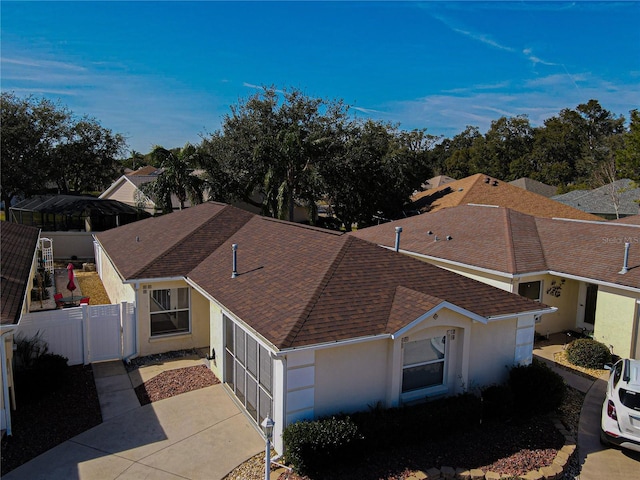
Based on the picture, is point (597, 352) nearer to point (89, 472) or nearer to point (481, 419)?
point (481, 419)

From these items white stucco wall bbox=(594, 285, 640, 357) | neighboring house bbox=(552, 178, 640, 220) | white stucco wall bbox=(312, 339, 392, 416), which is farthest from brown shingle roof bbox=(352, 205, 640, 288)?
neighboring house bbox=(552, 178, 640, 220)

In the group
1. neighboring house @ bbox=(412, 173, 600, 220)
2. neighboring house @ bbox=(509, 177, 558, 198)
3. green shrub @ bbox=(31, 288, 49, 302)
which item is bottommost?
green shrub @ bbox=(31, 288, 49, 302)

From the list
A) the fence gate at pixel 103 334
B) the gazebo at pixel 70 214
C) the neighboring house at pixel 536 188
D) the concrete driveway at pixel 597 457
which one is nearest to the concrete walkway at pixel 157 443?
the fence gate at pixel 103 334

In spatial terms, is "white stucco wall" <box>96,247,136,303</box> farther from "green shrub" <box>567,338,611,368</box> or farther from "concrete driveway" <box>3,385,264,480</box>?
"green shrub" <box>567,338,611,368</box>

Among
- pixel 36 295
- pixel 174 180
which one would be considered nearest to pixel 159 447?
pixel 36 295

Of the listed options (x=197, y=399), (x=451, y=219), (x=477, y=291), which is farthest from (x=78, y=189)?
(x=477, y=291)

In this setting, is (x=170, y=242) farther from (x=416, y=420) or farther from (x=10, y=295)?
(x=416, y=420)
